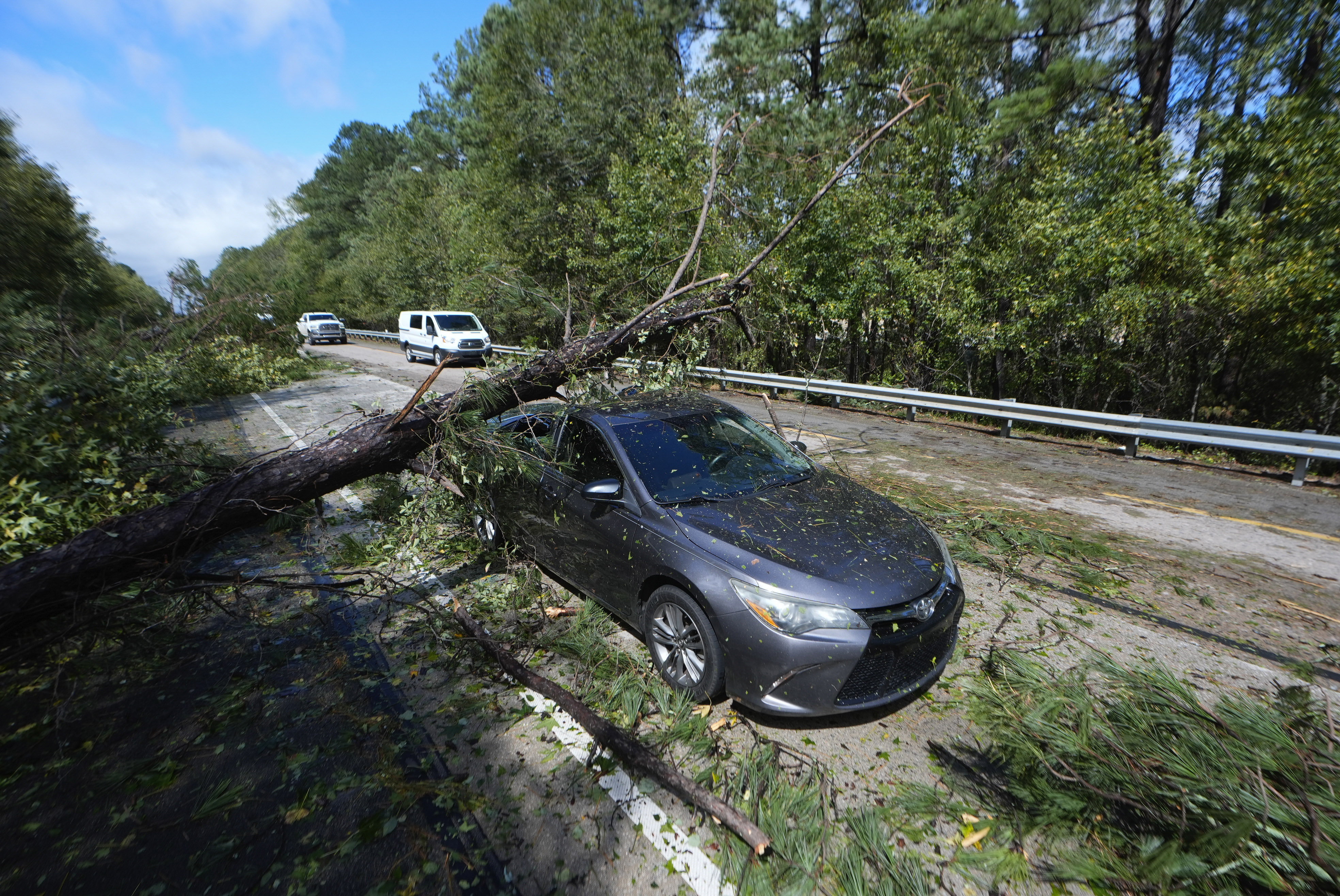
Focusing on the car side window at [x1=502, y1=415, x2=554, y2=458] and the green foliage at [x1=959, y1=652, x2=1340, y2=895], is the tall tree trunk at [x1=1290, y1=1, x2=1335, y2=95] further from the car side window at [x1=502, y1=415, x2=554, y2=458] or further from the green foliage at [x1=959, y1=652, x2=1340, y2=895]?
the car side window at [x1=502, y1=415, x2=554, y2=458]

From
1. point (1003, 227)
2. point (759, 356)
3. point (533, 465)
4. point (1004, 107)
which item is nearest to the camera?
point (533, 465)

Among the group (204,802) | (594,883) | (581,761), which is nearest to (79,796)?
(204,802)

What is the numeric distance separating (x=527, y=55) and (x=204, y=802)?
2657 cm

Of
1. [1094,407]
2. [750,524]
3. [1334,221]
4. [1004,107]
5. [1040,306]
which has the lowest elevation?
[1094,407]

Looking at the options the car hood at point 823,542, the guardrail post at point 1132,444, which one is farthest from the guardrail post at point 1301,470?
the car hood at point 823,542

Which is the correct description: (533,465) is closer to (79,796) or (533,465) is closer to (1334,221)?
(79,796)

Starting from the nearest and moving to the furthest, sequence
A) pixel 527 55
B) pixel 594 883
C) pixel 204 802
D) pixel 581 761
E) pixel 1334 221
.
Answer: pixel 594 883
pixel 204 802
pixel 581 761
pixel 1334 221
pixel 527 55

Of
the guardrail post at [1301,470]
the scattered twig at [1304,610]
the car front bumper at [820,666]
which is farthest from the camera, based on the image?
the guardrail post at [1301,470]

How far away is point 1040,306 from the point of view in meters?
12.0

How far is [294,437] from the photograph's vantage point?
9070mm

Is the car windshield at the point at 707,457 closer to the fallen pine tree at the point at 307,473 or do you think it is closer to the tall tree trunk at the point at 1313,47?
the fallen pine tree at the point at 307,473

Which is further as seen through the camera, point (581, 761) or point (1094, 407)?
point (1094, 407)

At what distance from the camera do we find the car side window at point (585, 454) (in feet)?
13.9

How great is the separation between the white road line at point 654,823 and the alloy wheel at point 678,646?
60 centimetres
